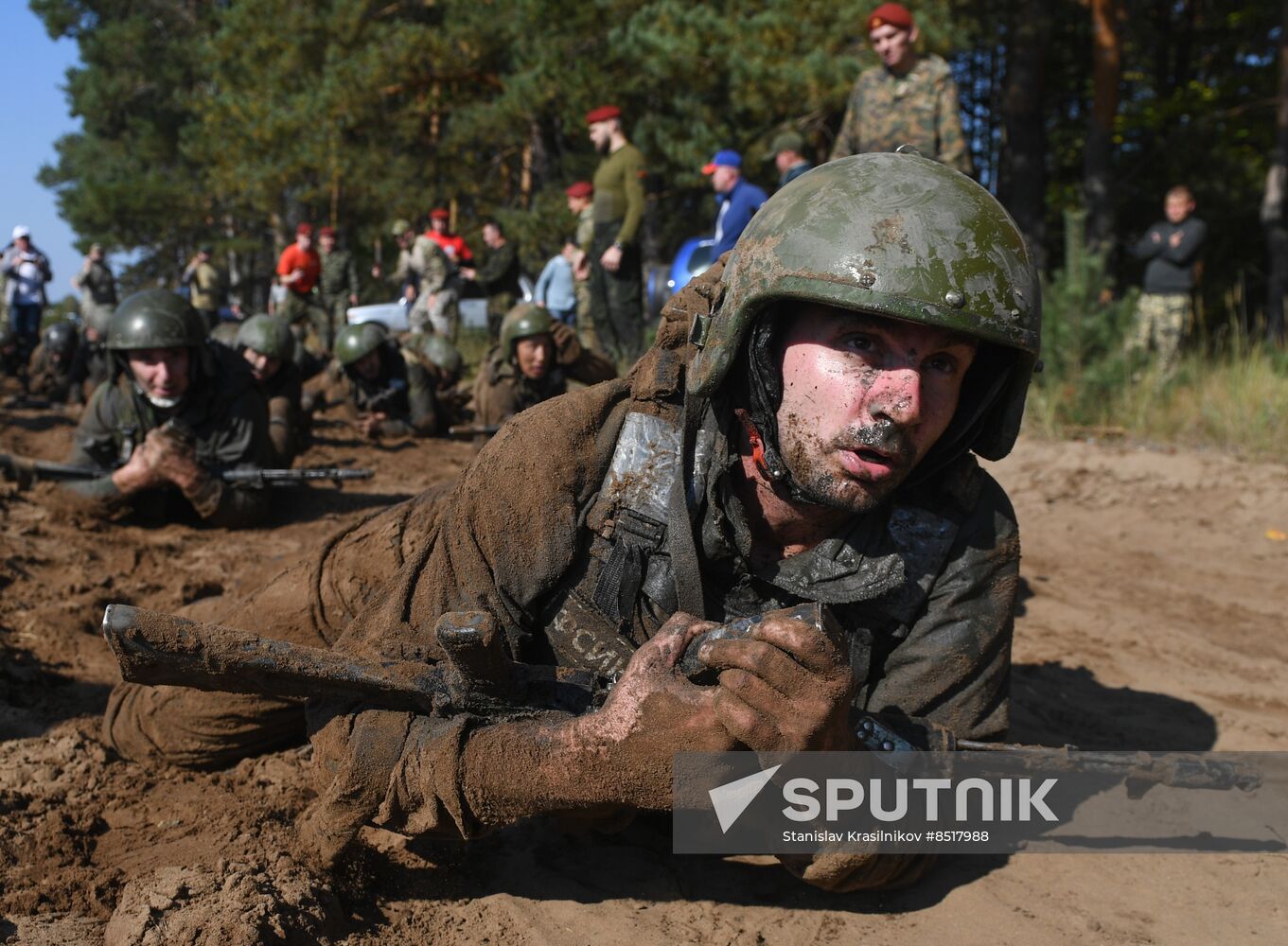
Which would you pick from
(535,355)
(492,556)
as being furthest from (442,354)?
(492,556)

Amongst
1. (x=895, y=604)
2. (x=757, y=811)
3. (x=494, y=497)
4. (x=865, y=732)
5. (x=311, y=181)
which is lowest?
(x=757, y=811)

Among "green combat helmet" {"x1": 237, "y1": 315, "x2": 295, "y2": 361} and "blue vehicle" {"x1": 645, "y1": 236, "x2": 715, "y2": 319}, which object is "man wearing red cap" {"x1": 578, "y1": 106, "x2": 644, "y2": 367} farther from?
"green combat helmet" {"x1": 237, "y1": 315, "x2": 295, "y2": 361}

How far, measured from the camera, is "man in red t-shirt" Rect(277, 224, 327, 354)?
1464 cm

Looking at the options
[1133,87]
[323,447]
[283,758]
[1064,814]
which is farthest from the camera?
Answer: [1133,87]

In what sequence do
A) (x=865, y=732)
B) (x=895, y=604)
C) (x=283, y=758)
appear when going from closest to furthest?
1. (x=865, y=732)
2. (x=895, y=604)
3. (x=283, y=758)

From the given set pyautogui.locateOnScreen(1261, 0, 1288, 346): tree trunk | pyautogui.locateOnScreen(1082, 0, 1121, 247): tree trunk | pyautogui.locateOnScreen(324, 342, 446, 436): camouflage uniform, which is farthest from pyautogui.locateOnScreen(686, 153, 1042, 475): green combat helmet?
pyautogui.locateOnScreen(1082, 0, 1121, 247): tree trunk

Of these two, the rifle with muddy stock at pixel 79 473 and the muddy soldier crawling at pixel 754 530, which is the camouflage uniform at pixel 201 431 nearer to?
the rifle with muddy stock at pixel 79 473

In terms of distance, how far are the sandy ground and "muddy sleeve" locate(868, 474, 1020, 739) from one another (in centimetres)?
48

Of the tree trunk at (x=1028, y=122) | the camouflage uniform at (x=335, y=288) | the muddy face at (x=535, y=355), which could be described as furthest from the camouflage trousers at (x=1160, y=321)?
the camouflage uniform at (x=335, y=288)

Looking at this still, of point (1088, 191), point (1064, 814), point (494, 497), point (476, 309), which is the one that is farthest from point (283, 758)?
point (476, 309)

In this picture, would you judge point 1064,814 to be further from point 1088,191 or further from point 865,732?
point 1088,191

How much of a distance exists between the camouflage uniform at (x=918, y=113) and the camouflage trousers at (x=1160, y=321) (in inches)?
120

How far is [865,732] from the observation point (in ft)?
7.89

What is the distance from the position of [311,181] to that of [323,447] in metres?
17.5
